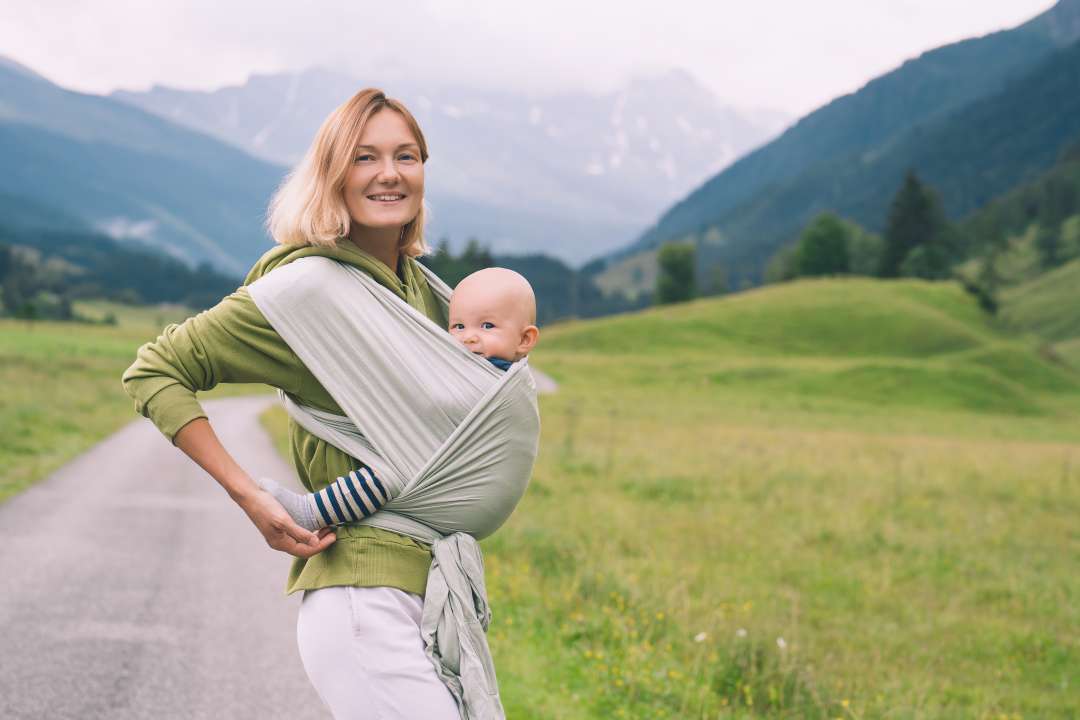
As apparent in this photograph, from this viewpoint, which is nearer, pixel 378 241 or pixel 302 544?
pixel 302 544

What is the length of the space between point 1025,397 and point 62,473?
174ft

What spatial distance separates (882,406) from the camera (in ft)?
160

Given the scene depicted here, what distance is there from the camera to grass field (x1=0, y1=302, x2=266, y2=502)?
605 inches

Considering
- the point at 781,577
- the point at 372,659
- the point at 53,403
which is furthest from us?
the point at 53,403

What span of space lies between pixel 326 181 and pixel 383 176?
0.52 ft

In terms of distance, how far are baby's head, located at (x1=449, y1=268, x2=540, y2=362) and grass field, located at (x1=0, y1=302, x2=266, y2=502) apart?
10952 millimetres

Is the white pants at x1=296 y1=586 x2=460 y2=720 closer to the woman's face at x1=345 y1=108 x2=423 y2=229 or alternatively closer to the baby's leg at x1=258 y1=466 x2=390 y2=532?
the baby's leg at x1=258 y1=466 x2=390 y2=532

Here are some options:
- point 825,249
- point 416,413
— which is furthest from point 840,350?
point 416,413

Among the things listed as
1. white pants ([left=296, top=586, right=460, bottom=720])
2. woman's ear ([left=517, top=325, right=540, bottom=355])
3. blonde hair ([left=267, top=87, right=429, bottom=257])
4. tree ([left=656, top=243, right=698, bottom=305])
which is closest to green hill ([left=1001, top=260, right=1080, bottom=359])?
tree ([left=656, top=243, right=698, bottom=305])

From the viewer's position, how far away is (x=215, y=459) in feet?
8.53

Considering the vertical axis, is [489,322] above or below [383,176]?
below

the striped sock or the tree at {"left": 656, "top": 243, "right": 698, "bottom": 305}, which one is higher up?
the tree at {"left": 656, "top": 243, "right": 698, "bottom": 305}

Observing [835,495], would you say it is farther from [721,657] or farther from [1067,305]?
[1067,305]

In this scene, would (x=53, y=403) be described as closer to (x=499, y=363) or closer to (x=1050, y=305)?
(x=499, y=363)
